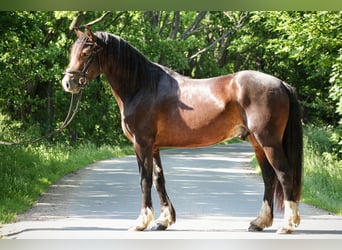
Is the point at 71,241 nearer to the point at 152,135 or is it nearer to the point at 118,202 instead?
the point at 152,135

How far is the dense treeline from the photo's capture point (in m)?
10.0

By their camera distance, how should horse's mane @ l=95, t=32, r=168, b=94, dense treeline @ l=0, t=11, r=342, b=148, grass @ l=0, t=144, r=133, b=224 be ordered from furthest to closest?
dense treeline @ l=0, t=11, r=342, b=148 < grass @ l=0, t=144, r=133, b=224 < horse's mane @ l=95, t=32, r=168, b=94

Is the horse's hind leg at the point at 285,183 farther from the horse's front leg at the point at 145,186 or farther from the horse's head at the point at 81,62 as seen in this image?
the horse's head at the point at 81,62

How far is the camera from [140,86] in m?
5.63

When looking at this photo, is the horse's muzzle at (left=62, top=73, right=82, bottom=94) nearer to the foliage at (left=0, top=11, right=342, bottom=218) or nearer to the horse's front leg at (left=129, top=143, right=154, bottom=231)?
the horse's front leg at (left=129, top=143, right=154, bottom=231)

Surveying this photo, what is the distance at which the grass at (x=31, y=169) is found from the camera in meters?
6.84

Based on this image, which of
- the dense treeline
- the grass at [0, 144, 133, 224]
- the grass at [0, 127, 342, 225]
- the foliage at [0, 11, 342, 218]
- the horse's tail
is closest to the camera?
the horse's tail

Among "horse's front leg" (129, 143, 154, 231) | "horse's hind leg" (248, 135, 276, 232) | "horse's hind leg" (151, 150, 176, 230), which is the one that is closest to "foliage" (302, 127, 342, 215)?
"horse's hind leg" (248, 135, 276, 232)

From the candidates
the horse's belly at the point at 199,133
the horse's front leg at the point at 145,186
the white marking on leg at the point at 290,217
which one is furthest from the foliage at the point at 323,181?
the horse's front leg at the point at 145,186

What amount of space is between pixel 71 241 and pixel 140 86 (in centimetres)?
132

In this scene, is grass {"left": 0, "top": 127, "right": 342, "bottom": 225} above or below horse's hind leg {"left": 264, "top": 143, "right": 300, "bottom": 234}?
below

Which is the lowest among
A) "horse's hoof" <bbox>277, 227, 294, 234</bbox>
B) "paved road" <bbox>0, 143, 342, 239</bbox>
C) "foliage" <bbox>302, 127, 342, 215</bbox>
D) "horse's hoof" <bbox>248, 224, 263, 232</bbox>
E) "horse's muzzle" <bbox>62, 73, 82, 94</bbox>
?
"foliage" <bbox>302, 127, 342, 215</bbox>

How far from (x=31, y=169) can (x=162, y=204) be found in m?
3.47
